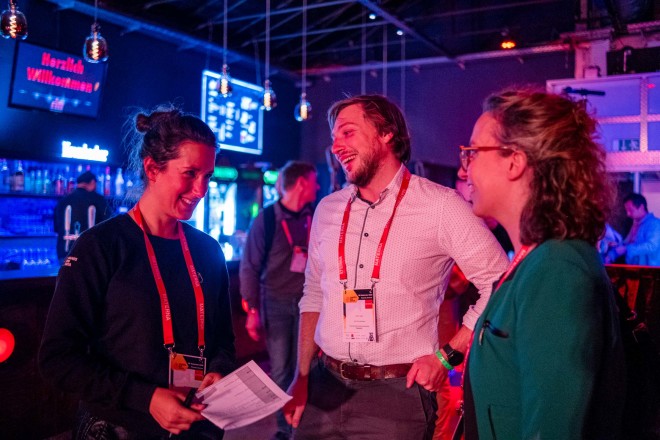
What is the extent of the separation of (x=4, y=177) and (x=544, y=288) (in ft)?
25.1

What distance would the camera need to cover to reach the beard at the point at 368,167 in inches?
89.8

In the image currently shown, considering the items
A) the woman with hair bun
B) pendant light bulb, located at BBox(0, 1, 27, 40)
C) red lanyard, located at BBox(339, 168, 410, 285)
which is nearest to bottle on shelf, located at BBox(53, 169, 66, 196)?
pendant light bulb, located at BBox(0, 1, 27, 40)

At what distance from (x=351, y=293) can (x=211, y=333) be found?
0.53 m

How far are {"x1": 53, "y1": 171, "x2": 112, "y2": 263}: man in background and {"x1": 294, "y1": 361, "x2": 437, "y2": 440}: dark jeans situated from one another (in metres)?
5.84

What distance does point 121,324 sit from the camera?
1784mm

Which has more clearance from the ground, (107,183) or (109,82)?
(109,82)

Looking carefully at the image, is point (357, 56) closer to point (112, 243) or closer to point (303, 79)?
point (303, 79)

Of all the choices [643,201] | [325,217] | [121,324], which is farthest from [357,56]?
[121,324]

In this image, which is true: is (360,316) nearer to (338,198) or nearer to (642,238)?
(338,198)

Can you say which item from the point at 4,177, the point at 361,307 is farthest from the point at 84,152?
the point at 361,307

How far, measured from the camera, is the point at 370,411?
202 centimetres

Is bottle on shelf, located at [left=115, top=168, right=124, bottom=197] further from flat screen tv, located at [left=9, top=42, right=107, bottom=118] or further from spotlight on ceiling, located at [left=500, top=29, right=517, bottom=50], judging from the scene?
spotlight on ceiling, located at [left=500, top=29, right=517, bottom=50]

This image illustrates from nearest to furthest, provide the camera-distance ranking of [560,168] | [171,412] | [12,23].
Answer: [560,168] < [171,412] < [12,23]

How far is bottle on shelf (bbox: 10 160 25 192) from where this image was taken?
24.1ft
